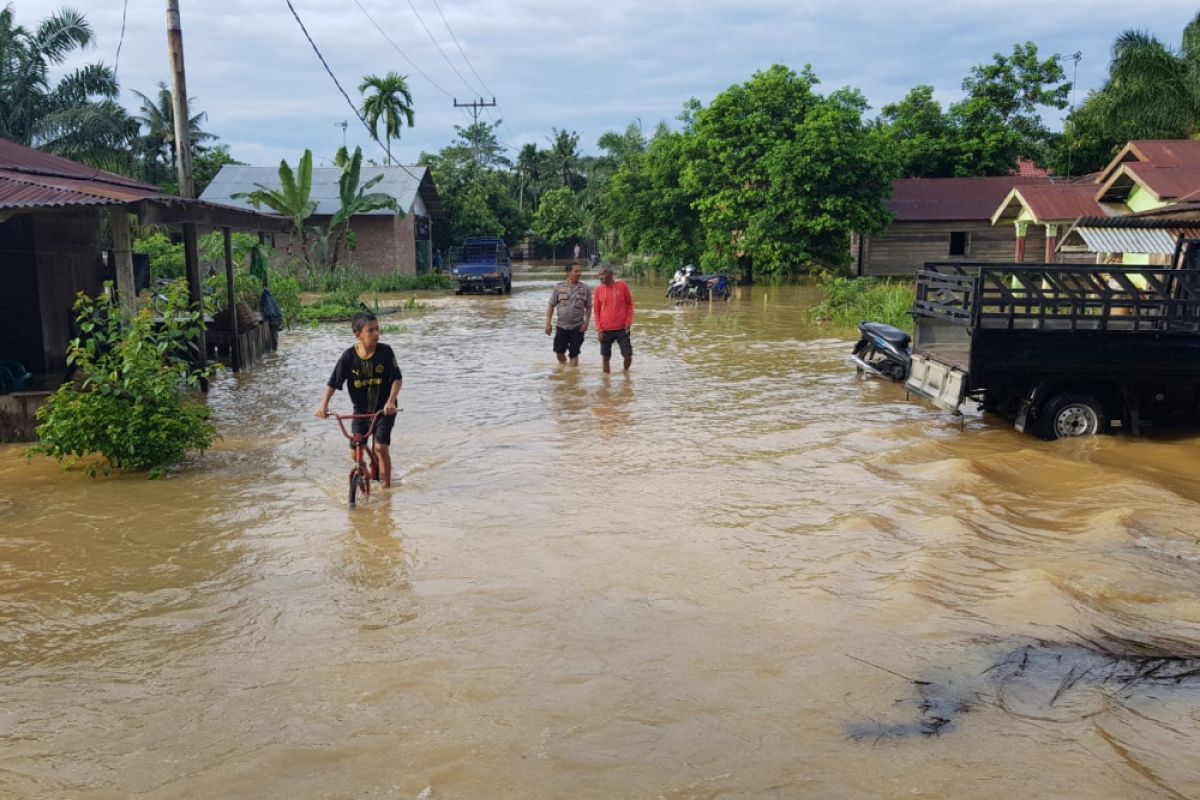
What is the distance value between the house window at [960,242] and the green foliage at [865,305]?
13.9 m

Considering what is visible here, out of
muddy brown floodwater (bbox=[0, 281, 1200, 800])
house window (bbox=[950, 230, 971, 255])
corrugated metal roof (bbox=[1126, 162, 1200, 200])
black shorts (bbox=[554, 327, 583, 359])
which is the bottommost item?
muddy brown floodwater (bbox=[0, 281, 1200, 800])

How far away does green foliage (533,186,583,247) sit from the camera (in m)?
63.1

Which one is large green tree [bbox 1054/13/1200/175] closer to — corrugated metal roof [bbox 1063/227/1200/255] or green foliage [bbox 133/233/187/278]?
corrugated metal roof [bbox 1063/227/1200/255]

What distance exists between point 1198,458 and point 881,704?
6.62 metres

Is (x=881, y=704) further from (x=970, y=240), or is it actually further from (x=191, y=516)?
(x=970, y=240)

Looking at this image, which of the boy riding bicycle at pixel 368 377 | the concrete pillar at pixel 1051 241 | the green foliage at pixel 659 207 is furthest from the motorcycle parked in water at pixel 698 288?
the boy riding bicycle at pixel 368 377

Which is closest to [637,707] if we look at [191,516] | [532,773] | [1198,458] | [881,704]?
[532,773]

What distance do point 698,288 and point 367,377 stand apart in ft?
78.4

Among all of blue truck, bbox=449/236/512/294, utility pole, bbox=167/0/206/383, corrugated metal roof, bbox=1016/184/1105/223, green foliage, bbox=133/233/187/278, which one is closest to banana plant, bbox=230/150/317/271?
green foliage, bbox=133/233/187/278

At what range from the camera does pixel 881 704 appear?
175 inches

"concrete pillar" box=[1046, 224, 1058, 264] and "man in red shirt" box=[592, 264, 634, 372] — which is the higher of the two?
"concrete pillar" box=[1046, 224, 1058, 264]

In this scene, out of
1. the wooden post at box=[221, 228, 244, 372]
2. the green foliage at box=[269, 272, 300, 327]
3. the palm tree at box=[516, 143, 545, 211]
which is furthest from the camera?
the palm tree at box=[516, 143, 545, 211]

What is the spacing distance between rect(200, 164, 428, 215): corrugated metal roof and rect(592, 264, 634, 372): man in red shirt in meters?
26.6

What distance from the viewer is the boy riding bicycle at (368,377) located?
7.62m
